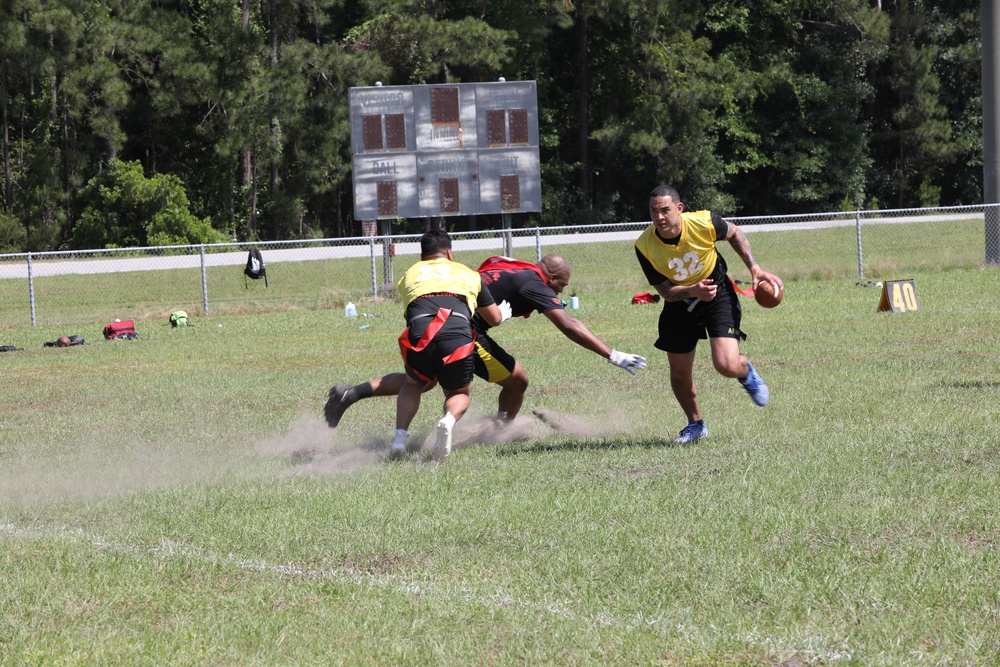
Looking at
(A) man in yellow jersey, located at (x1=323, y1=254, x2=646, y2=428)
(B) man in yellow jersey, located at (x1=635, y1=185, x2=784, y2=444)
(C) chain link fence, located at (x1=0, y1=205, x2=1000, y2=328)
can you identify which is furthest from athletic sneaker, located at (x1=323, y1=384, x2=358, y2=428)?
(C) chain link fence, located at (x1=0, y1=205, x2=1000, y2=328)

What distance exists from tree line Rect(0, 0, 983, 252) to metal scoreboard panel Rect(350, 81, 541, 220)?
46.7 ft

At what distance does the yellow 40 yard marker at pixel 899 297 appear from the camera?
18156mm

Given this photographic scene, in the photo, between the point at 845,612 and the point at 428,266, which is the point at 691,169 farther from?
the point at 845,612

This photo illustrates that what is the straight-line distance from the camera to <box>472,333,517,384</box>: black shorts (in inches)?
333

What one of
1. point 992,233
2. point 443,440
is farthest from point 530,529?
point 992,233

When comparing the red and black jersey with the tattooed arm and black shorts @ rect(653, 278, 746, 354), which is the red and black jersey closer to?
black shorts @ rect(653, 278, 746, 354)

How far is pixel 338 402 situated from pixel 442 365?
1200mm

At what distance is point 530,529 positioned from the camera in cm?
592

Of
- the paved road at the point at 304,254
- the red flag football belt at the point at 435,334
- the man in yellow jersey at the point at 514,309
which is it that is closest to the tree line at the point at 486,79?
the paved road at the point at 304,254

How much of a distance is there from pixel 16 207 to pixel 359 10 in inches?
599

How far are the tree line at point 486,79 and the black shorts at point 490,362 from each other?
113 feet

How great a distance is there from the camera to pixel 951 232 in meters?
37.6

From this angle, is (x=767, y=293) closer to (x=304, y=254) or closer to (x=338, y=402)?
(x=338, y=402)

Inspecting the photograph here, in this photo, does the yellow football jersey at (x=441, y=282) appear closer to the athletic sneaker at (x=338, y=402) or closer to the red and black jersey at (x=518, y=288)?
the red and black jersey at (x=518, y=288)
